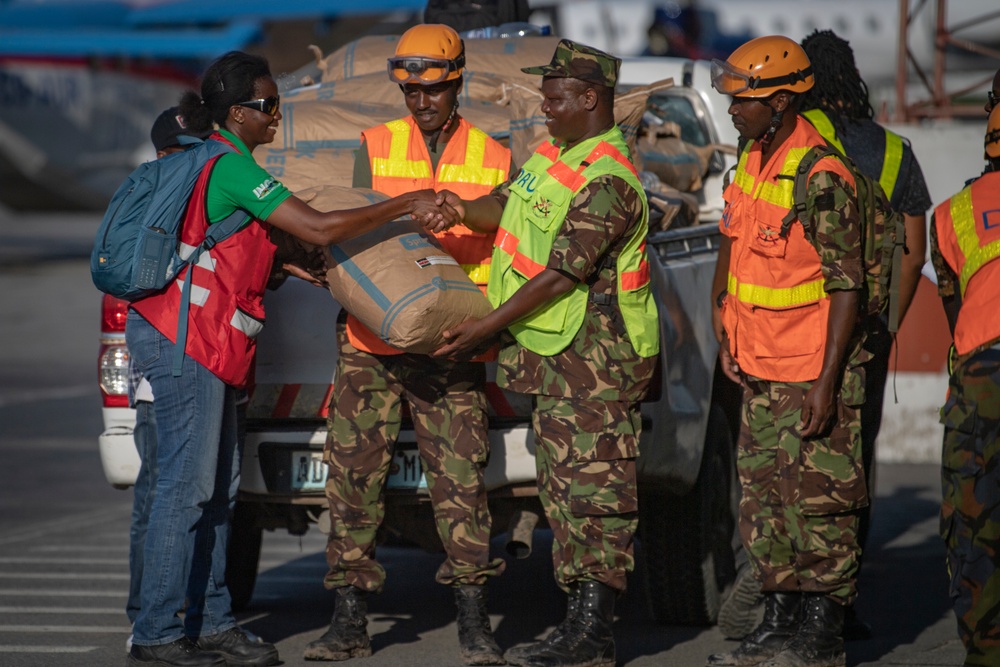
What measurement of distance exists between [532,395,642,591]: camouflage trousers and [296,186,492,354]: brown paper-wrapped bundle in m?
0.45

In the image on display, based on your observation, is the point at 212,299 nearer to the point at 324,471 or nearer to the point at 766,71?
the point at 324,471

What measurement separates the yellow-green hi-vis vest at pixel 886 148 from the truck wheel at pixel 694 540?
3.66 ft

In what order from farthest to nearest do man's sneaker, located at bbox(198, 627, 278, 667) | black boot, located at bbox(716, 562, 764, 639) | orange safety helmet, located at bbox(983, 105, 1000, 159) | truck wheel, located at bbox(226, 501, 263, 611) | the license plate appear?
truck wheel, located at bbox(226, 501, 263, 611) < black boot, located at bbox(716, 562, 764, 639) < the license plate < man's sneaker, located at bbox(198, 627, 278, 667) < orange safety helmet, located at bbox(983, 105, 1000, 159)

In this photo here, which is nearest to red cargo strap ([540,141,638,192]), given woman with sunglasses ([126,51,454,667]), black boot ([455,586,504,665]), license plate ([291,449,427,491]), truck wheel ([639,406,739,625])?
woman with sunglasses ([126,51,454,667])

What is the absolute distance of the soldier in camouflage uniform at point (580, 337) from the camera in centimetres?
457

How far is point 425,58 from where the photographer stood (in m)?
4.74

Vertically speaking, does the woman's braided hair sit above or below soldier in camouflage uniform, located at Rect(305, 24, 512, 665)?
above

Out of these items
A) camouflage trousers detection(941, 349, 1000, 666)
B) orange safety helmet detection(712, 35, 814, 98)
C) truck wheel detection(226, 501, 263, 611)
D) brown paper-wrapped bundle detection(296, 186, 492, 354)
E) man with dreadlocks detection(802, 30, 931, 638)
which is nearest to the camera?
camouflage trousers detection(941, 349, 1000, 666)

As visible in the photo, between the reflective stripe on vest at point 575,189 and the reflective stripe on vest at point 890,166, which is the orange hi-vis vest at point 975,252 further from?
the reflective stripe on vest at point 890,166

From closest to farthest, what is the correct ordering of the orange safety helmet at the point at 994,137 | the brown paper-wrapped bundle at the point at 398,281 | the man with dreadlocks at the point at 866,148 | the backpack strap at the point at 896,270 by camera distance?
the orange safety helmet at the point at 994,137 → the brown paper-wrapped bundle at the point at 398,281 → the backpack strap at the point at 896,270 → the man with dreadlocks at the point at 866,148

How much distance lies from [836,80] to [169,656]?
3.25m

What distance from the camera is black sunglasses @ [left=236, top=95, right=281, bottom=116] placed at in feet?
15.3

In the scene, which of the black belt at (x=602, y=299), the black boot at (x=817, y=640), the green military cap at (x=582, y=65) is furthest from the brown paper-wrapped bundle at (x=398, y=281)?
the black boot at (x=817, y=640)

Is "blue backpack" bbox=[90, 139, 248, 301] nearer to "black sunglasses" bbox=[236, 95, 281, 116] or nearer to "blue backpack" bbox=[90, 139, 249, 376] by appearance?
"blue backpack" bbox=[90, 139, 249, 376]
